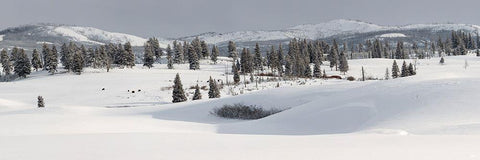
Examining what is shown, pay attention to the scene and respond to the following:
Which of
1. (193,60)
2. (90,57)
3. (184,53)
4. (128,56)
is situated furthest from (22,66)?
(184,53)

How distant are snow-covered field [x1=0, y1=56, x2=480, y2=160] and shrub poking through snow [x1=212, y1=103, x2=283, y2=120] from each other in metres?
0.68

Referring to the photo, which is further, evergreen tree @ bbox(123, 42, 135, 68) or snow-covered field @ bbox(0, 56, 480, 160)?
evergreen tree @ bbox(123, 42, 135, 68)

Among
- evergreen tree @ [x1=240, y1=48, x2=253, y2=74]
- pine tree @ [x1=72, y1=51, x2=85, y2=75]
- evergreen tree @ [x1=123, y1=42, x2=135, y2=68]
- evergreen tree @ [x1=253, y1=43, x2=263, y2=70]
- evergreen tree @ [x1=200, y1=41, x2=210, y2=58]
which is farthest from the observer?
evergreen tree @ [x1=200, y1=41, x2=210, y2=58]

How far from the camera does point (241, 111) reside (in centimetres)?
3259

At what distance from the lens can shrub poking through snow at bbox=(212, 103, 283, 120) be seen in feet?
105

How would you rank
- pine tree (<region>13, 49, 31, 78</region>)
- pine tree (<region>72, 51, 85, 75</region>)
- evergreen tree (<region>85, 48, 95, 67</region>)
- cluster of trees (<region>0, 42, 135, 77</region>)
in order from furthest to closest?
1. evergreen tree (<region>85, 48, 95, 67</region>)
2. pine tree (<region>13, 49, 31, 78</region>)
3. cluster of trees (<region>0, 42, 135, 77</region>)
4. pine tree (<region>72, 51, 85, 75</region>)

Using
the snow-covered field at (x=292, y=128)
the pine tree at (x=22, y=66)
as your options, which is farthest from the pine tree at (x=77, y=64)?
the snow-covered field at (x=292, y=128)

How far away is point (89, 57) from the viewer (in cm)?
11481

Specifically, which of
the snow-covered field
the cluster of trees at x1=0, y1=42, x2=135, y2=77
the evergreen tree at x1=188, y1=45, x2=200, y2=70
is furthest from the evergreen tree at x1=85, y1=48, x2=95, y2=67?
the snow-covered field

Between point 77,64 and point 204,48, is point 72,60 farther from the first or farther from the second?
point 204,48

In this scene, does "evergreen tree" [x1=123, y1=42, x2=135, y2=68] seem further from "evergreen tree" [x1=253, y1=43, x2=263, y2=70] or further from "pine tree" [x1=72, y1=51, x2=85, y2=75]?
"evergreen tree" [x1=253, y1=43, x2=263, y2=70]

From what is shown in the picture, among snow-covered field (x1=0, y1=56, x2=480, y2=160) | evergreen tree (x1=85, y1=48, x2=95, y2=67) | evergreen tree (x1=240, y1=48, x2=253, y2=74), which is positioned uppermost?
evergreen tree (x1=85, y1=48, x2=95, y2=67)

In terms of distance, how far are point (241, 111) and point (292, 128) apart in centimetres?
1077

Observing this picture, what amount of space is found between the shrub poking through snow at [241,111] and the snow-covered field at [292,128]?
681 millimetres
